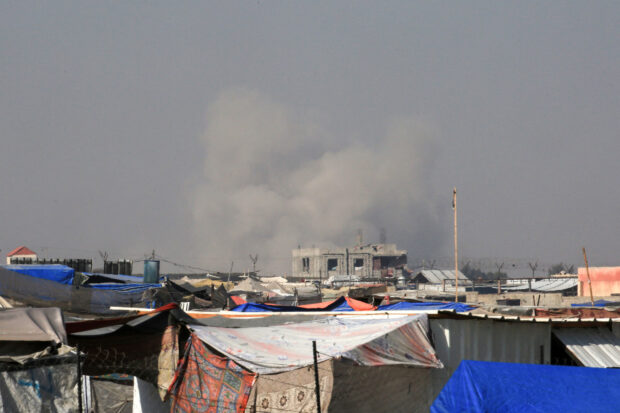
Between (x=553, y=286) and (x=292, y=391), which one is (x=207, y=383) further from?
(x=553, y=286)

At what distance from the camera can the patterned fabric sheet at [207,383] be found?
820cm

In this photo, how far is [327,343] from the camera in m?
9.01

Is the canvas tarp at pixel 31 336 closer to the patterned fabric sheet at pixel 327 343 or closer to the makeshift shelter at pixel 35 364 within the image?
the makeshift shelter at pixel 35 364

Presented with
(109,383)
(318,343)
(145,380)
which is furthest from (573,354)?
(109,383)

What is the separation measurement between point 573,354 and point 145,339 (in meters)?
7.73

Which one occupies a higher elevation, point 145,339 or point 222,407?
point 145,339

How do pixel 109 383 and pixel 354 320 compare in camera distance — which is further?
pixel 109 383

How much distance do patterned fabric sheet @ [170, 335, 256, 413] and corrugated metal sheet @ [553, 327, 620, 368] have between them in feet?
21.4

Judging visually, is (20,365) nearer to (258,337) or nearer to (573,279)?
(258,337)

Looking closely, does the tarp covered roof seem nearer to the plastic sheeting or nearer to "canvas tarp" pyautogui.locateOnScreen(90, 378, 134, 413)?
"canvas tarp" pyautogui.locateOnScreen(90, 378, 134, 413)

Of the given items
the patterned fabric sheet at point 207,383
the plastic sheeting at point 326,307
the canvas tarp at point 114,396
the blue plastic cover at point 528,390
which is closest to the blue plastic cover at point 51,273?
the plastic sheeting at point 326,307

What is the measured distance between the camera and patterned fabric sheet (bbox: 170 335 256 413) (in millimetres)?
8195

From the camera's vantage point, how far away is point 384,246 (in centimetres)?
9444

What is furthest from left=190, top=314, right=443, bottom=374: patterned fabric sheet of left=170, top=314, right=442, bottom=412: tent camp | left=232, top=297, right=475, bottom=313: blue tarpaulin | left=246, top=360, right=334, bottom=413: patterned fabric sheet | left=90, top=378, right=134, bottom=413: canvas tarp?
left=232, top=297, right=475, bottom=313: blue tarpaulin
